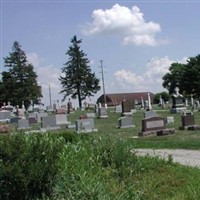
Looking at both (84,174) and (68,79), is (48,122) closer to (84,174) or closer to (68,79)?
(84,174)

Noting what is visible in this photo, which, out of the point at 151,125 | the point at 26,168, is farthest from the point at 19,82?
the point at 26,168

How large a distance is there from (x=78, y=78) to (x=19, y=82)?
12106mm

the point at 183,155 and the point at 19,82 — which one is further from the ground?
the point at 19,82

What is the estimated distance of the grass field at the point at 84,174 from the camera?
6.23 m

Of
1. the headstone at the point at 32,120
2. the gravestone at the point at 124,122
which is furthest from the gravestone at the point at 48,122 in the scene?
the headstone at the point at 32,120

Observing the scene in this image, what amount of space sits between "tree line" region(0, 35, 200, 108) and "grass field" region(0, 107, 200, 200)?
69.1 metres

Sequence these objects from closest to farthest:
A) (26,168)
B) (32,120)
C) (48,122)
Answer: (26,168) < (48,122) < (32,120)

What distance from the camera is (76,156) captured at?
8.54 metres

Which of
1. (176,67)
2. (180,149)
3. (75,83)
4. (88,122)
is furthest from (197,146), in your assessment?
(176,67)

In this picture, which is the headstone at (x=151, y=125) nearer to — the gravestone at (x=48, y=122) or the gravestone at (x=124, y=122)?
the gravestone at (x=124, y=122)

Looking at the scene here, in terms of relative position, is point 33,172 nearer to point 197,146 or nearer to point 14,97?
point 197,146

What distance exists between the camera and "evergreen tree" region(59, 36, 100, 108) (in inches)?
3541

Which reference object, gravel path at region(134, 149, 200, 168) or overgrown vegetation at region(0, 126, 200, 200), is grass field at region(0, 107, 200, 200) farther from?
gravel path at region(134, 149, 200, 168)

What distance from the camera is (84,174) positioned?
6.68 m
